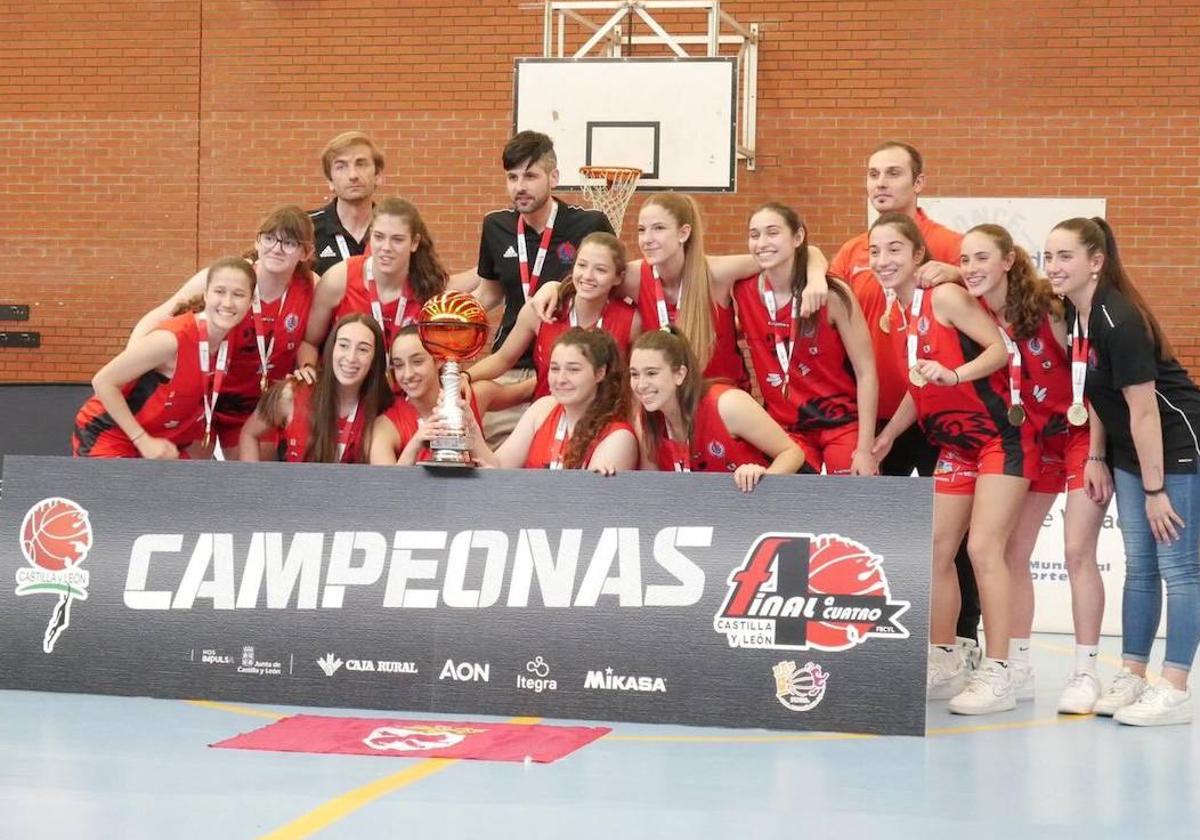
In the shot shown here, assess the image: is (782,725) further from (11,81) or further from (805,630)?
(11,81)

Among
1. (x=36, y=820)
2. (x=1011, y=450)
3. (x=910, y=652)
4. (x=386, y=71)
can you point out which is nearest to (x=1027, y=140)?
(x=386, y=71)

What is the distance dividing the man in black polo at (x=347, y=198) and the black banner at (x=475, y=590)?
1.65 m

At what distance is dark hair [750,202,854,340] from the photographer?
18.7 feet

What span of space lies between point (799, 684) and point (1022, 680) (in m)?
1.45

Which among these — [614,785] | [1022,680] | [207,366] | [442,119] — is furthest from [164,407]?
[442,119]

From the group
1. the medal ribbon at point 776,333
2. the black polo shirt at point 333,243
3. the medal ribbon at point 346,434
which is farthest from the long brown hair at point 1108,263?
the black polo shirt at point 333,243

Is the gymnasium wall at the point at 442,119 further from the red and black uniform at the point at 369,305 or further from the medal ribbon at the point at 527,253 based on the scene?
the red and black uniform at the point at 369,305

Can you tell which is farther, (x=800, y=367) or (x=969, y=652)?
(x=969, y=652)

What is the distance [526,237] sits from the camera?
662 cm

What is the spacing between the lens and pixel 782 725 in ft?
16.9

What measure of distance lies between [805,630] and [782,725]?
339mm

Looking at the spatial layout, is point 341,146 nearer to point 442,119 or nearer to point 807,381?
point 807,381


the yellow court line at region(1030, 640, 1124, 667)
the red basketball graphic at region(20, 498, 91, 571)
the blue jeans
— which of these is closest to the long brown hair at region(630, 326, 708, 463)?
the blue jeans

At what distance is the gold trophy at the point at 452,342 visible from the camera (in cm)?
539
